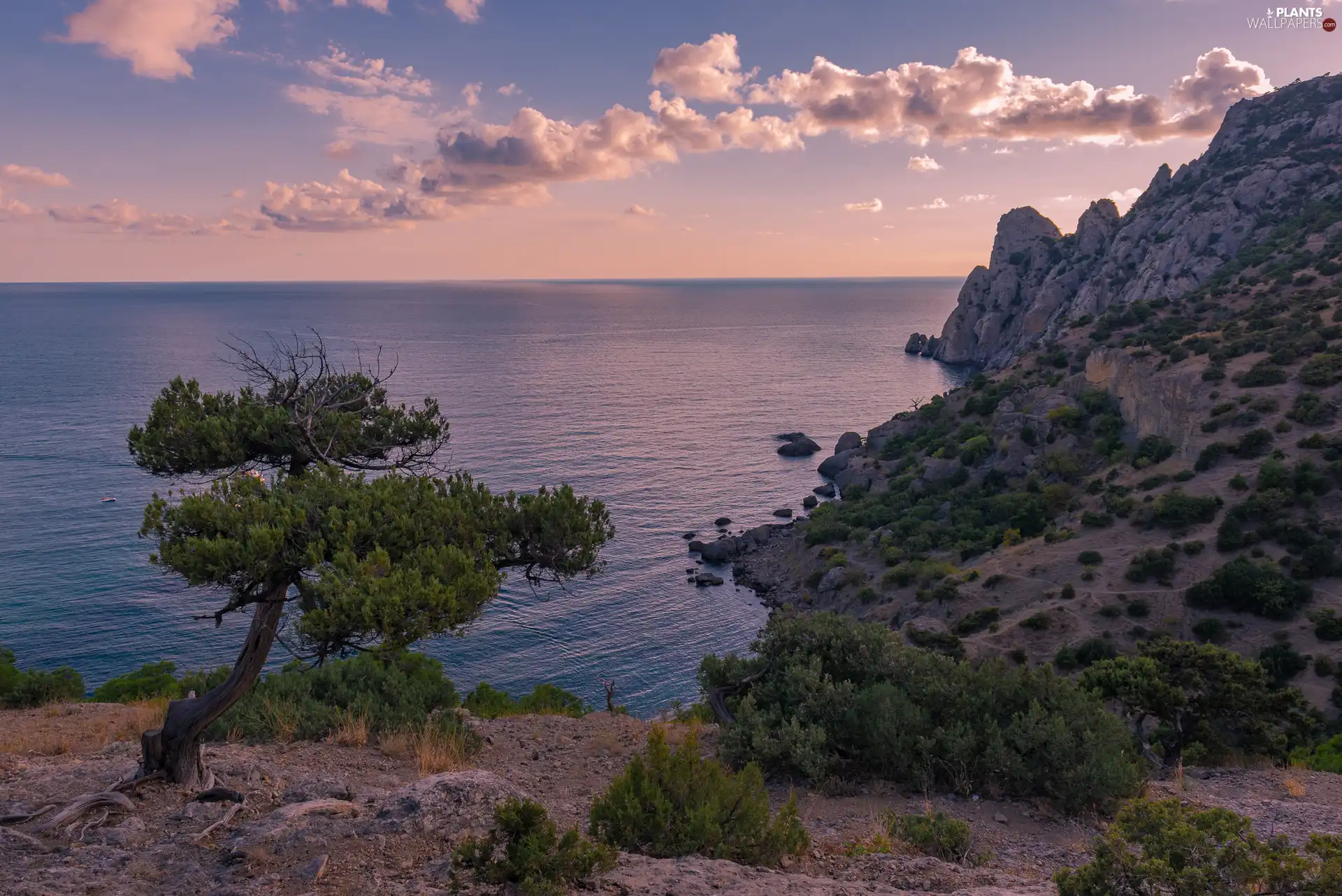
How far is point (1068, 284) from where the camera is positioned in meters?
139

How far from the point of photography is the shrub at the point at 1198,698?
737 inches

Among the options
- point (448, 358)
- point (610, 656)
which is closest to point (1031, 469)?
point (610, 656)

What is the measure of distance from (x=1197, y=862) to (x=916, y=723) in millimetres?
7863

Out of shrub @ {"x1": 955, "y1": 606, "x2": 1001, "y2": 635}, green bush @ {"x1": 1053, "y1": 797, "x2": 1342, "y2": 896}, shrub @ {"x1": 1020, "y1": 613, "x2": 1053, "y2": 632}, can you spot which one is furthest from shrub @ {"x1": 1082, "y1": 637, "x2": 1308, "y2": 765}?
shrub @ {"x1": 955, "y1": 606, "x2": 1001, "y2": 635}

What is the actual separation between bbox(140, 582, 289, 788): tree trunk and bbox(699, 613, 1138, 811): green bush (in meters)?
8.23

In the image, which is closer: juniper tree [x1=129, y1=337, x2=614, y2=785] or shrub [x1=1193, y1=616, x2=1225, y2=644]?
juniper tree [x1=129, y1=337, x2=614, y2=785]

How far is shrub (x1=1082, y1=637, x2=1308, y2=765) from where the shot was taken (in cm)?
1872

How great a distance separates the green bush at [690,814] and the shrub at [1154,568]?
1551 inches

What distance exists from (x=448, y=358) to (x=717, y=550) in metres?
117

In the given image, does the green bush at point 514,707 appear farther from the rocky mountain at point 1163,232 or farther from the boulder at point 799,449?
the rocky mountain at point 1163,232

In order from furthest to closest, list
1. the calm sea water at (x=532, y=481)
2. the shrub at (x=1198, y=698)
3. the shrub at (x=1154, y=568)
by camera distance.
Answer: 1. the calm sea water at (x=532, y=481)
2. the shrub at (x=1154, y=568)
3. the shrub at (x=1198, y=698)

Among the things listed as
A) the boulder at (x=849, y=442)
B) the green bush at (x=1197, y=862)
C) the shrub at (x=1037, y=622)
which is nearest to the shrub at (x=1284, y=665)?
the shrub at (x=1037, y=622)

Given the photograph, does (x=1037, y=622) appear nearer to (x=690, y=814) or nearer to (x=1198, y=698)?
(x=1198, y=698)

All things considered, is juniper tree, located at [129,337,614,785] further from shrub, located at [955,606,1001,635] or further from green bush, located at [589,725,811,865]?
shrub, located at [955,606,1001,635]
